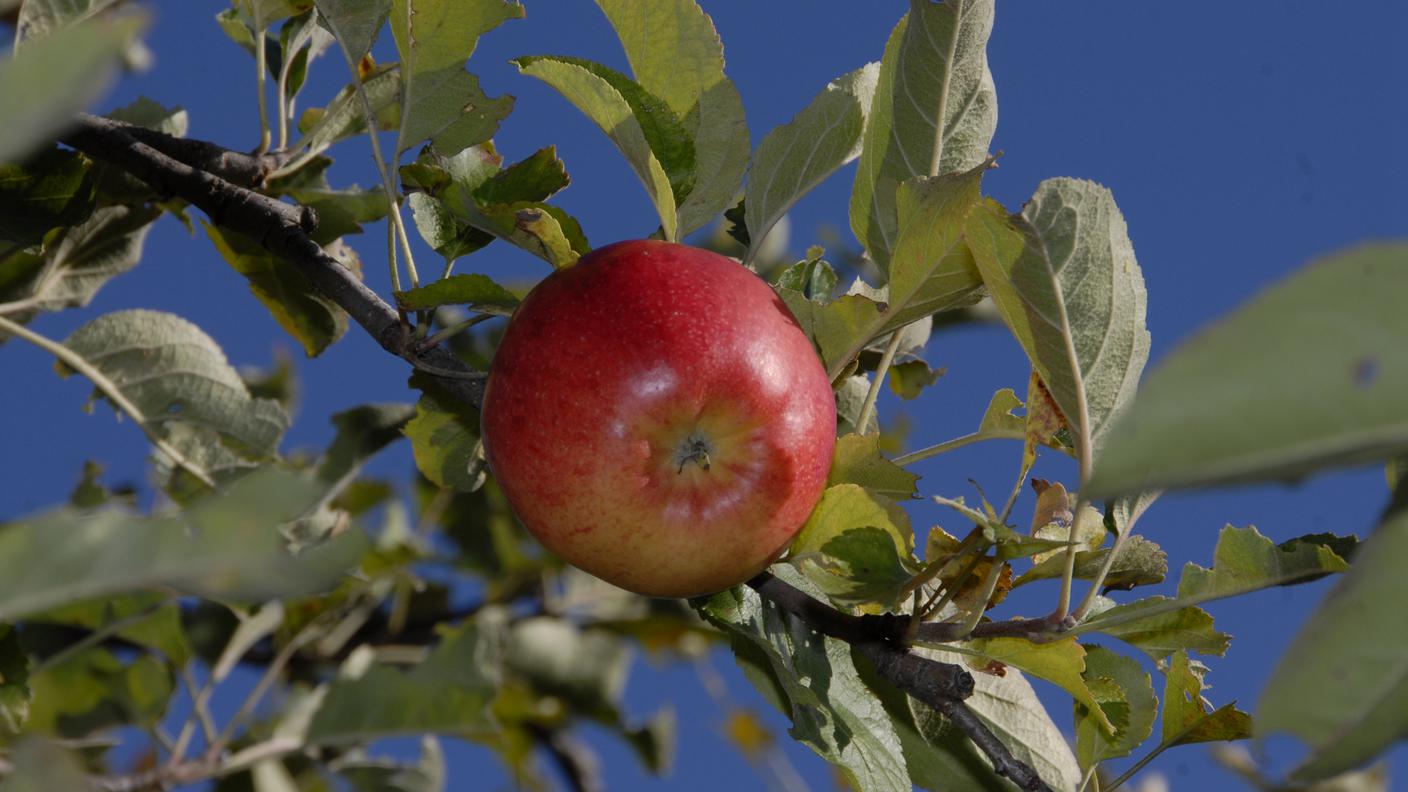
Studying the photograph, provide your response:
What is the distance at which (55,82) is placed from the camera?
459 mm

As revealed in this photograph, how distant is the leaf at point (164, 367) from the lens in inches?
64.6

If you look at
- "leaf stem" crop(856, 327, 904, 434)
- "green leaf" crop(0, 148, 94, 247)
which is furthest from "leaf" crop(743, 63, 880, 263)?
"green leaf" crop(0, 148, 94, 247)

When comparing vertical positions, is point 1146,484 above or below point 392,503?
below

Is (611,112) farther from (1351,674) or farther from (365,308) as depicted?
(1351,674)

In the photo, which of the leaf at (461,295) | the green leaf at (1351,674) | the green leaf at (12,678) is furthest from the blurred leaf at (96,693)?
the green leaf at (1351,674)

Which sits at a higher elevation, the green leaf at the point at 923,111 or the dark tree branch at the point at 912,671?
the green leaf at the point at 923,111

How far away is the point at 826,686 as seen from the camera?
1.17 metres

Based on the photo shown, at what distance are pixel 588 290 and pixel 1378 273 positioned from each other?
0.72 metres

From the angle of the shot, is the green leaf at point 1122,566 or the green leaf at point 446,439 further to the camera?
the green leaf at point 446,439

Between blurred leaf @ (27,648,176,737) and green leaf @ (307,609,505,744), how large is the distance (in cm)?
82

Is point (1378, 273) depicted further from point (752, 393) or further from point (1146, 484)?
point (752, 393)

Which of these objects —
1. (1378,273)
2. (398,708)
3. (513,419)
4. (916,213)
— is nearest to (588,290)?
(513,419)

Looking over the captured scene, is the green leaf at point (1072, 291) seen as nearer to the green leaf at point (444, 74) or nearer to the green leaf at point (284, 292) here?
the green leaf at point (444, 74)

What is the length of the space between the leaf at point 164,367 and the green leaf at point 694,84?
0.71 meters
